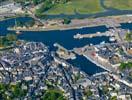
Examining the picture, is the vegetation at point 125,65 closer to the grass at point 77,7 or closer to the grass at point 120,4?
the grass at point 77,7

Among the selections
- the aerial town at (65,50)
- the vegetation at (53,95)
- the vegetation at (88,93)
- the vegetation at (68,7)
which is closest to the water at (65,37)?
the aerial town at (65,50)

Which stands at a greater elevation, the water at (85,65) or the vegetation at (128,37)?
the water at (85,65)

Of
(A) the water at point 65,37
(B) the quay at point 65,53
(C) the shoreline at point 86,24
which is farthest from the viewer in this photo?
(C) the shoreline at point 86,24

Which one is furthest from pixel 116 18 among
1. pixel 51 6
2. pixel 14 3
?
pixel 14 3

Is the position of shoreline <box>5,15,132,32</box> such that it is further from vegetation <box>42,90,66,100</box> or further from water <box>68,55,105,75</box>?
vegetation <box>42,90,66,100</box>

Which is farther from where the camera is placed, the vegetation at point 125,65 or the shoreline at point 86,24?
the shoreline at point 86,24

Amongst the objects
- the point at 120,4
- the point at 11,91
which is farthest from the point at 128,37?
the point at 11,91

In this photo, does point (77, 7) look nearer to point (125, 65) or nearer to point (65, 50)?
point (65, 50)

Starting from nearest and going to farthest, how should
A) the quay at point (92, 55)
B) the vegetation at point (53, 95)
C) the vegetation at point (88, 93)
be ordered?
the vegetation at point (53, 95)
the vegetation at point (88, 93)
the quay at point (92, 55)
